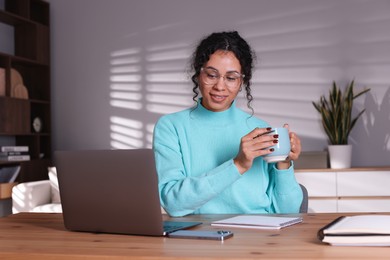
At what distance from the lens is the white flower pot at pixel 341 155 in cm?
456

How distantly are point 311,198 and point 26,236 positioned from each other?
3238mm

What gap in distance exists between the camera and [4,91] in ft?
16.4

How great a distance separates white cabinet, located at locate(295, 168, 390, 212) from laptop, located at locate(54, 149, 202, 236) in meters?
3.03

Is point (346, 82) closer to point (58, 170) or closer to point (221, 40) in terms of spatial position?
point (221, 40)

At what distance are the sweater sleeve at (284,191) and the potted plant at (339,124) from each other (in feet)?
8.39

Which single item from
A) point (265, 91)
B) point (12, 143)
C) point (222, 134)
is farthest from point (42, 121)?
point (222, 134)

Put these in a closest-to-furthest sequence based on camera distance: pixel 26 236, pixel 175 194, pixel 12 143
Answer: pixel 26 236
pixel 175 194
pixel 12 143

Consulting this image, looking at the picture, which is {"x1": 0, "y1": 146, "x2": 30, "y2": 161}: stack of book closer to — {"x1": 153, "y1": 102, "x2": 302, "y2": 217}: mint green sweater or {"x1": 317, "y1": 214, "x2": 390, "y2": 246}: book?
{"x1": 153, "y1": 102, "x2": 302, "y2": 217}: mint green sweater

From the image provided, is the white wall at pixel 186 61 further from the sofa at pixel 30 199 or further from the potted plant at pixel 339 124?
the sofa at pixel 30 199

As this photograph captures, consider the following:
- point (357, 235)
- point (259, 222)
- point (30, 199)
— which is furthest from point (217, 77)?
point (30, 199)

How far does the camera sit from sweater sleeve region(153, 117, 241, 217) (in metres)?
1.80

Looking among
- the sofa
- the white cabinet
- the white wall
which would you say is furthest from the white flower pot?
the sofa

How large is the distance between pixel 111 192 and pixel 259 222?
0.40 metres

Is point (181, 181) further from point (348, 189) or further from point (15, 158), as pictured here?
point (15, 158)
